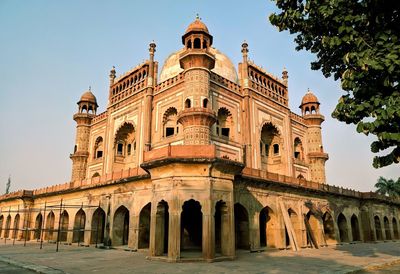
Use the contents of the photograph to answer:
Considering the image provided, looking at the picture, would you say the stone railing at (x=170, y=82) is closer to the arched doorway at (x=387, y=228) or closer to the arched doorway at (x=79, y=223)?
the arched doorway at (x=79, y=223)

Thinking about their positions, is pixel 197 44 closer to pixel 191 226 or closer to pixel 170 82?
pixel 170 82

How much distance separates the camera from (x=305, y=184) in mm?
20656

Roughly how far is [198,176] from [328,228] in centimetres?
1458

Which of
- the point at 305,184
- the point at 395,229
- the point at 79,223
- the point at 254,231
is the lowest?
the point at 395,229

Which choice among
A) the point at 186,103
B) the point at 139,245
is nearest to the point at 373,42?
the point at 139,245

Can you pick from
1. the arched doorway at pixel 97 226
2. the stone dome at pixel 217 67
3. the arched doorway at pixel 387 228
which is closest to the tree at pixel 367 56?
the arched doorway at pixel 97 226

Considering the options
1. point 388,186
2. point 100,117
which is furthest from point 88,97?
point 388,186

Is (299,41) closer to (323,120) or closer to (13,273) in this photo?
(13,273)

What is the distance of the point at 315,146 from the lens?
116 feet

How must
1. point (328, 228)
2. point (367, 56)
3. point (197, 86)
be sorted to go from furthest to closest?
1. point (197, 86)
2. point (328, 228)
3. point (367, 56)

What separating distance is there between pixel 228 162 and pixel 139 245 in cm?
710

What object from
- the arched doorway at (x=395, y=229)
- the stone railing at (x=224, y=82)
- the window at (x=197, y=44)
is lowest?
the arched doorway at (x=395, y=229)

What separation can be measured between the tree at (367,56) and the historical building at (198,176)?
5.82m

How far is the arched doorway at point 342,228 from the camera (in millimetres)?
23797
